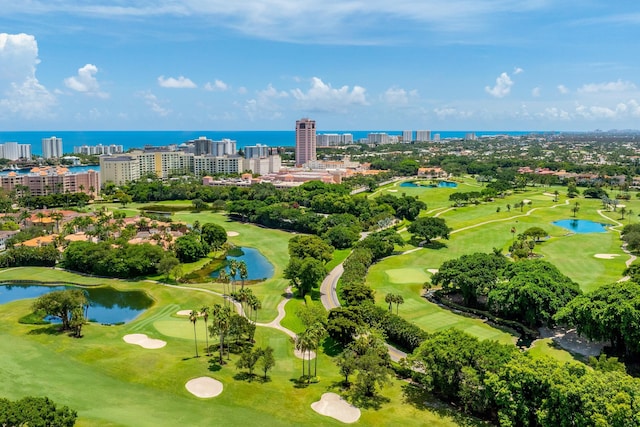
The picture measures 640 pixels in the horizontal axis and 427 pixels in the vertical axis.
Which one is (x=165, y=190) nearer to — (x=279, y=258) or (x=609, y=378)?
(x=279, y=258)

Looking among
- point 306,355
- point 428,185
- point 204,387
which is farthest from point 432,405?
point 428,185

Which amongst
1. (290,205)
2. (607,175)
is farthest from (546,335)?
(607,175)

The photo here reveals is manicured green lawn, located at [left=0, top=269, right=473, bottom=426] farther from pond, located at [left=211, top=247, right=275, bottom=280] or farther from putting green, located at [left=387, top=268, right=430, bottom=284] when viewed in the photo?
putting green, located at [left=387, top=268, right=430, bottom=284]

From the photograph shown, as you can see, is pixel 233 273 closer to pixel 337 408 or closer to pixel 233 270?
pixel 233 270

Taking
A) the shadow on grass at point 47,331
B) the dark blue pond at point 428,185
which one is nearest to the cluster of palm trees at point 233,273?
the shadow on grass at point 47,331

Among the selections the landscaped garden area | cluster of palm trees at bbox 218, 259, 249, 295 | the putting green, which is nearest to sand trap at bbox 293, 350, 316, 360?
the landscaped garden area

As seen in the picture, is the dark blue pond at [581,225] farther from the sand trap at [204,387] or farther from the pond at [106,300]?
the sand trap at [204,387]
